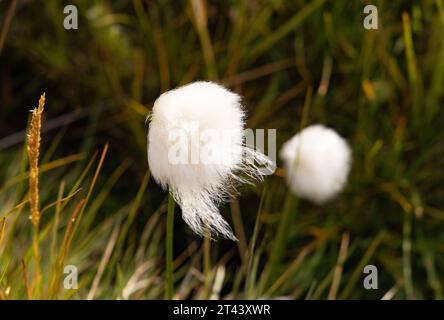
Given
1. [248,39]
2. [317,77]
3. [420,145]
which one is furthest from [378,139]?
[248,39]

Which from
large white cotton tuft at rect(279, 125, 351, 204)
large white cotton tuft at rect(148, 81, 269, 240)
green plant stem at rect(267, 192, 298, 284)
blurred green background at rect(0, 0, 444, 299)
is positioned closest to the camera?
large white cotton tuft at rect(148, 81, 269, 240)

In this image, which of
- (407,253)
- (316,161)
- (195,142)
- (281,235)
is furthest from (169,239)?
(407,253)

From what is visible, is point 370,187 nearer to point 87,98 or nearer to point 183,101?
point 87,98

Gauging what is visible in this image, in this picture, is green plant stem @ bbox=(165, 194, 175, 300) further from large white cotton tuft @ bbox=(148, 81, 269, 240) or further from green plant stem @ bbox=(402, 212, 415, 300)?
green plant stem @ bbox=(402, 212, 415, 300)

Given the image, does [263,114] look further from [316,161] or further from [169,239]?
[169,239]

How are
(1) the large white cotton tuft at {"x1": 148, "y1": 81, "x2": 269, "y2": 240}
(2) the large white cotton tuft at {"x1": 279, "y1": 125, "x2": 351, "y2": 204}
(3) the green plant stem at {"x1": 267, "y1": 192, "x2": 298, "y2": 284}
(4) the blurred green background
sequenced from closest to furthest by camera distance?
1. (1) the large white cotton tuft at {"x1": 148, "y1": 81, "x2": 269, "y2": 240}
2. (3) the green plant stem at {"x1": 267, "y1": 192, "x2": 298, "y2": 284}
3. (2) the large white cotton tuft at {"x1": 279, "y1": 125, "x2": 351, "y2": 204}
4. (4) the blurred green background

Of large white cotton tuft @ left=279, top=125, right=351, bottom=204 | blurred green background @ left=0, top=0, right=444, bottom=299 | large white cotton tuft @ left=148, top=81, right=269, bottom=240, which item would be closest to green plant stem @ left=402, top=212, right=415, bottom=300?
blurred green background @ left=0, top=0, right=444, bottom=299
